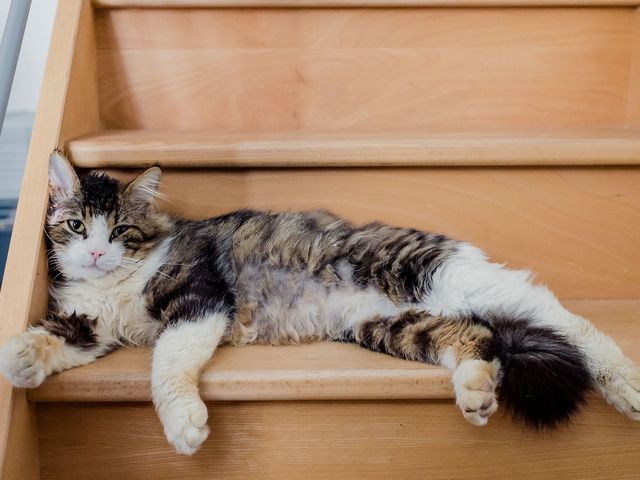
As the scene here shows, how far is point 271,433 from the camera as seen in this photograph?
118cm

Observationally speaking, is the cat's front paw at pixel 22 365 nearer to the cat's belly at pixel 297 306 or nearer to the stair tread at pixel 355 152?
the cat's belly at pixel 297 306

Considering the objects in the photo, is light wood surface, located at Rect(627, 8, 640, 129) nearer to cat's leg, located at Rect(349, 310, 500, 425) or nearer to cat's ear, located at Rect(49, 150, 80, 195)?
cat's leg, located at Rect(349, 310, 500, 425)

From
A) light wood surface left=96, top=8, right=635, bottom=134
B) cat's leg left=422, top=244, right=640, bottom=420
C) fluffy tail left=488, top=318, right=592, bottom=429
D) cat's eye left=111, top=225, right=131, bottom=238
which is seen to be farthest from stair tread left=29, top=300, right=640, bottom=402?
light wood surface left=96, top=8, right=635, bottom=134

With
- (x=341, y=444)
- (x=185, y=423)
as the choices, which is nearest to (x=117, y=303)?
(x=185, y=423)

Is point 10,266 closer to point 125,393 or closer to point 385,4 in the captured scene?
point 125,393

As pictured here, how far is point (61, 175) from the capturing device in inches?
54.6

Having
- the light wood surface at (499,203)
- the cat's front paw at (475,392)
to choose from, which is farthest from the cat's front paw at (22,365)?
the cat's front paw at (475,392)

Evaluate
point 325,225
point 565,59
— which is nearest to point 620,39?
point 565,59

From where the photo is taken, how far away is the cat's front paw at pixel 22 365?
112 cm

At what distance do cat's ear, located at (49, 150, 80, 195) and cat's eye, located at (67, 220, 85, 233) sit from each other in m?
0.06

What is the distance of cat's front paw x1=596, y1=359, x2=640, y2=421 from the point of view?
3.69 ft

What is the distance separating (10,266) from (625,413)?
1122 mm

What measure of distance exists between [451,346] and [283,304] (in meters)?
0.40

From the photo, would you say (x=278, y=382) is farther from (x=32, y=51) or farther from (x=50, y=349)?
(x=32, y=51)
